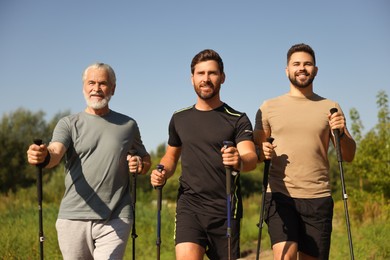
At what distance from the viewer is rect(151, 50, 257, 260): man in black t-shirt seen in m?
4.69

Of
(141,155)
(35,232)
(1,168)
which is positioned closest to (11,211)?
(35,232)

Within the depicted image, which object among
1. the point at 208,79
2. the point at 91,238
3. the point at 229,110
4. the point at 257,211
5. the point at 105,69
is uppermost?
the point at 105,69

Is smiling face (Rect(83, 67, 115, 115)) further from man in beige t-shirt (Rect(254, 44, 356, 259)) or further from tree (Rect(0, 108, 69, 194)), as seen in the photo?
tree (Rect(0, 108, 69, 194))

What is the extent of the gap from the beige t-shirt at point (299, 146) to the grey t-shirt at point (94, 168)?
4.75ft

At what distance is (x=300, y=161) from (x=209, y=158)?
0.99 meters

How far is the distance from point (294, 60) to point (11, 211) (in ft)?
37.1

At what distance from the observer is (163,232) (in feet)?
43.7

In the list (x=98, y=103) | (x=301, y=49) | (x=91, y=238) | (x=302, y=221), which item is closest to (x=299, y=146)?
(x=302, y=221)

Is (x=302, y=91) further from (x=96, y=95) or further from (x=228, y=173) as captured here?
(x=96, y=95)

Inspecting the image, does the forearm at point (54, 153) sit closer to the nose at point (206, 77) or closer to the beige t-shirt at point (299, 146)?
the nose at point (206, 77)

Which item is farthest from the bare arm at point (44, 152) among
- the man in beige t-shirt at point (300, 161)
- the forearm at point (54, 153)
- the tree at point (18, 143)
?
the tree at point (18, 143)

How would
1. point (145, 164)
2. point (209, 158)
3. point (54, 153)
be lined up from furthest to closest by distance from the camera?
point (145, 164) < point (209, 158) < point (54, 153)

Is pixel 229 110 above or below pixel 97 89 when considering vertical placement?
below

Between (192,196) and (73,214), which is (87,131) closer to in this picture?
(73,214)
